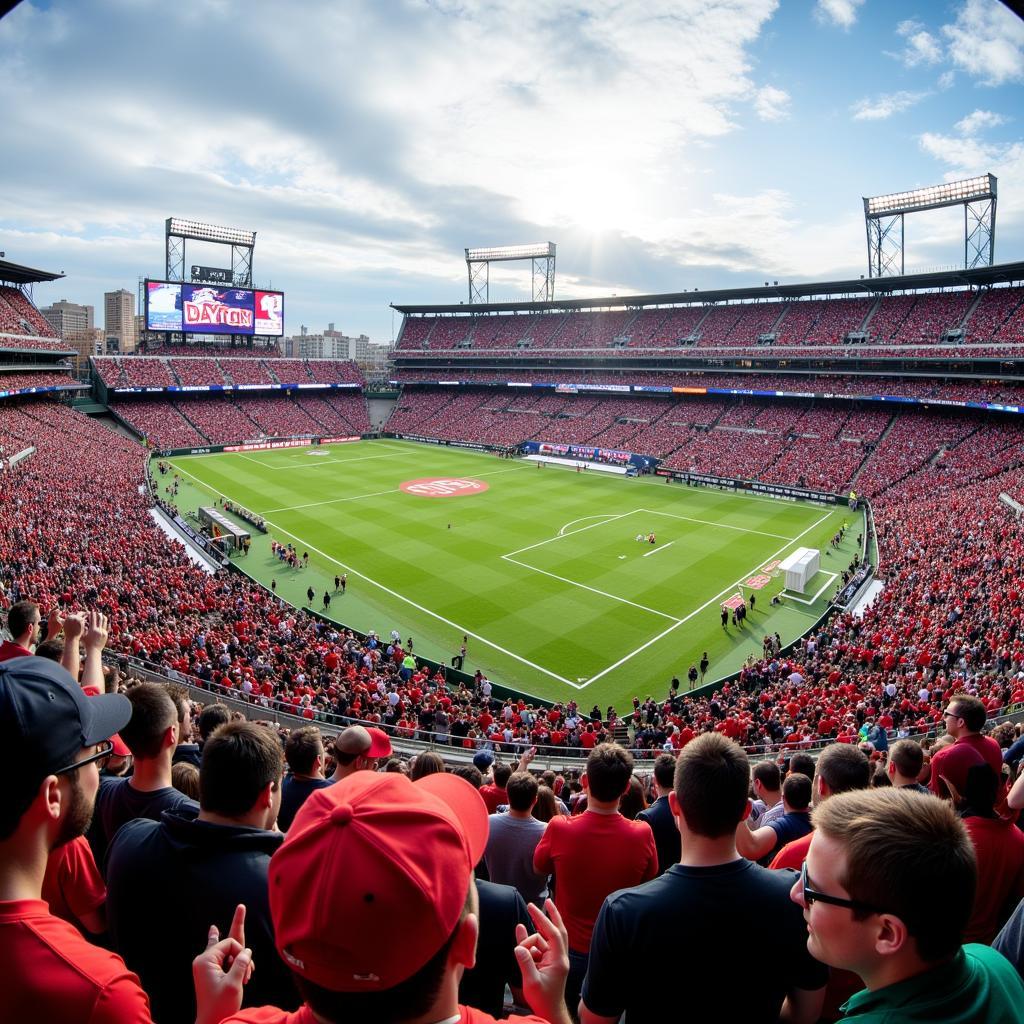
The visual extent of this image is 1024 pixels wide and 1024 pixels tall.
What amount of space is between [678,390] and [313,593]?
50812 millimetres

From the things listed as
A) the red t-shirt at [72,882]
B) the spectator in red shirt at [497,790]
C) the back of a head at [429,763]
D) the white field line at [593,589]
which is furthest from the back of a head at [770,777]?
the white field line at [593,589]

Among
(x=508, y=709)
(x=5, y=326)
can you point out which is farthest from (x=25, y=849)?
(x=5, y=326)

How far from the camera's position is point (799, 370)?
63031mm

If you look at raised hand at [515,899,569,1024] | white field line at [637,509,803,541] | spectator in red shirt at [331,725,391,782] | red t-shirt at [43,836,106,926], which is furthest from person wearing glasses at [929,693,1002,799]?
white field line at [637,509,803,541]

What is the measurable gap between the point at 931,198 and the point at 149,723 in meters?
73.9

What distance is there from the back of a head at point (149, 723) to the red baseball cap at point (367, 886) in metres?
2.67

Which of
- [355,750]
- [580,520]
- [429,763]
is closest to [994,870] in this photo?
[429,763]

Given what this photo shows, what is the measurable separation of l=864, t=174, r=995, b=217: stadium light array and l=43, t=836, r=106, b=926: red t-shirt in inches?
2840

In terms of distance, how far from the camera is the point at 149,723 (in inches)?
162

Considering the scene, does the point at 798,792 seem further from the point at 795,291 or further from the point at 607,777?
the point at 795,291

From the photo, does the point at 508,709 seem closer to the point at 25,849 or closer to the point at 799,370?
the point at 25,849

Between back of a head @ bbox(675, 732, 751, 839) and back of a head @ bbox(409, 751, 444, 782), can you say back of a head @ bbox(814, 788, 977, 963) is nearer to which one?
back of a head @ bbox(675, 732, 751, 839)

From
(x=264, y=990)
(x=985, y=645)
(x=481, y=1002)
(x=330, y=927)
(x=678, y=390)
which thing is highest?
(x=678, y=390)

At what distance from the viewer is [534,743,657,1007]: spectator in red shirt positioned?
432cm
